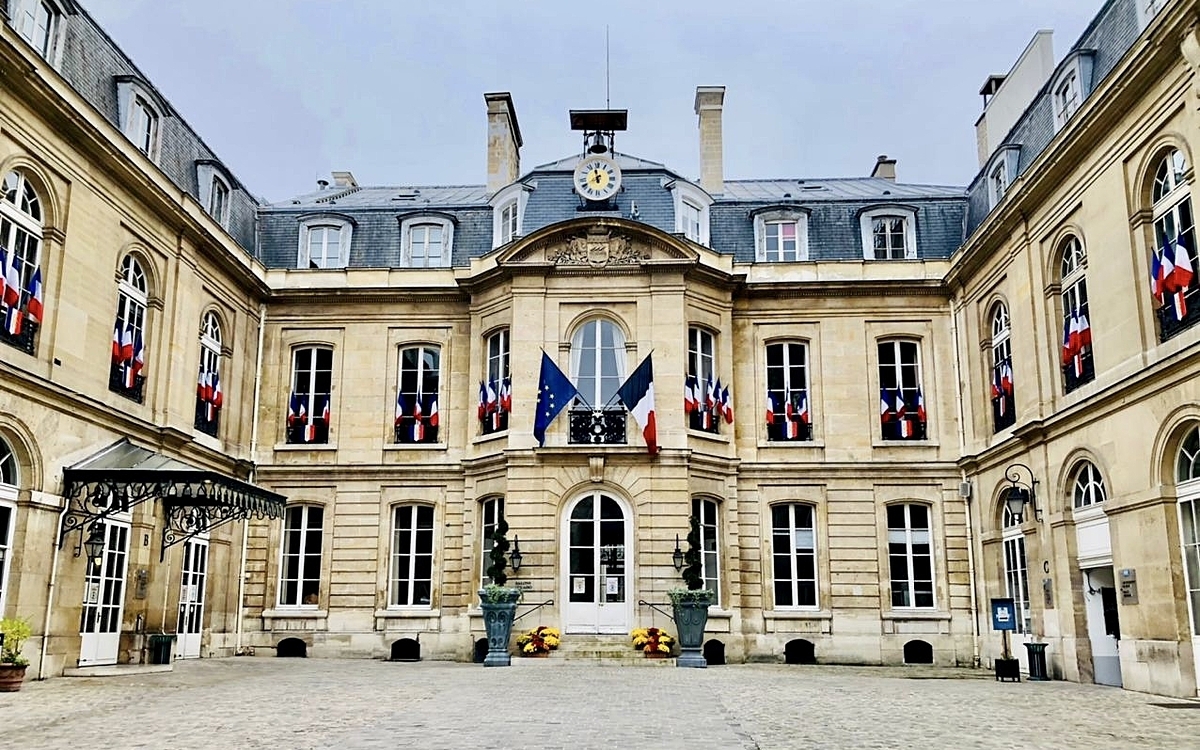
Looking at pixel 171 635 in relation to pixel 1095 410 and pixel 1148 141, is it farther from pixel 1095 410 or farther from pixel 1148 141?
pixel 1148 141

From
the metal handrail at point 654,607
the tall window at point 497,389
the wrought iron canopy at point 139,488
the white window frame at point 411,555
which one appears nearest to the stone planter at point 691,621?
the metal handrail at point 654,607

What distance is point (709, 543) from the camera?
1952 centimetres

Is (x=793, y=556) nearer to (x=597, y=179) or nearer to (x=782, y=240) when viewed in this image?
(x=782, y=240)

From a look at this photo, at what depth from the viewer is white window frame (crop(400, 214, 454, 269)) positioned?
70.6 feet

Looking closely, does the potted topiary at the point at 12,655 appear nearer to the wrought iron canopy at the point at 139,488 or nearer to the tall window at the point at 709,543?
the wrought iron canopy at the point at 139,488

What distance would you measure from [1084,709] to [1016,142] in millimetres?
10526

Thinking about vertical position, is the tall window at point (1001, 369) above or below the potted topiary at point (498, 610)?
above

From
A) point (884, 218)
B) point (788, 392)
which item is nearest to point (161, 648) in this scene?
point (788, 392)

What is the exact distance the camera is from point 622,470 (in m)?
18.7

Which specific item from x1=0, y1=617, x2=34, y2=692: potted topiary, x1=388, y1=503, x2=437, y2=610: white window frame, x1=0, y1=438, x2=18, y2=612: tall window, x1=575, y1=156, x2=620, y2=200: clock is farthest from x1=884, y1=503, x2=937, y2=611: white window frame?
x1=0, y1=438, x2=18, y2=612: tall window

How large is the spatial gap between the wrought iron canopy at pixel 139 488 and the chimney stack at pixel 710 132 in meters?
11.4

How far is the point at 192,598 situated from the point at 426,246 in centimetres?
795

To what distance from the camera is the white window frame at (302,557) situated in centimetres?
2002

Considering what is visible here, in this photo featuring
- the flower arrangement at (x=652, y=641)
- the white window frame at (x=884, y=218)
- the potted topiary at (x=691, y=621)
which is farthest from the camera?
the white window frame at (x=884, y=218)
